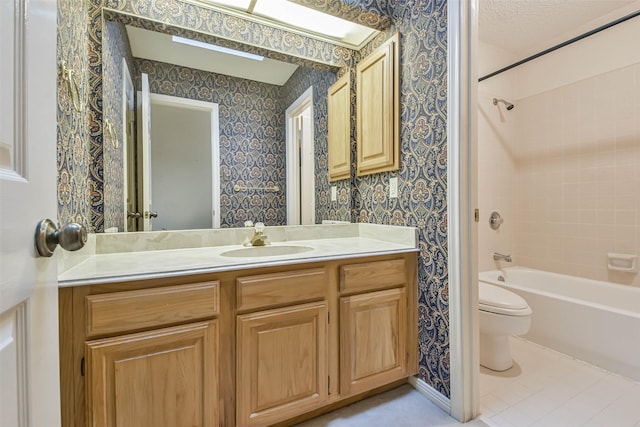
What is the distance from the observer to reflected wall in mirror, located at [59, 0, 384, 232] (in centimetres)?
128

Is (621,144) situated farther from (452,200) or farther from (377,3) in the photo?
(377,3)

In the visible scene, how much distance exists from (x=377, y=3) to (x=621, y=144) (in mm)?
2084

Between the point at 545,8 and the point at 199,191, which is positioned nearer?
the point at 199,191

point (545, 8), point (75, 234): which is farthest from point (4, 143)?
point (545, 8)

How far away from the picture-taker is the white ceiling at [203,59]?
1479 millimetres

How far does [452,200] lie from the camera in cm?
133

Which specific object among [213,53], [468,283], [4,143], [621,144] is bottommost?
[468,283]

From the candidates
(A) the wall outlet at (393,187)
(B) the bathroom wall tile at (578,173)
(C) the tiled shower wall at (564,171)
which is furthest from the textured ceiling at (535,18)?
(A) the wall outlet at (393,187)

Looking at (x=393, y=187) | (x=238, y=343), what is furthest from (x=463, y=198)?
(x=238, y=343)

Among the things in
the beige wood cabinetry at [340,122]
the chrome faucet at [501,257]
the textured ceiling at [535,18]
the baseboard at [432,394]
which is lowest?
the baseboard at [432,394]

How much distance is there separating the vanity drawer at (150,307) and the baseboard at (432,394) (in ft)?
3.76

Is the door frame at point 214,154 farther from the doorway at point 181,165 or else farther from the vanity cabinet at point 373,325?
the vanity cabinet at point 373,325

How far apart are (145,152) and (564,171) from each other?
313cm

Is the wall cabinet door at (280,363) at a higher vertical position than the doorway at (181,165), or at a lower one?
lower
